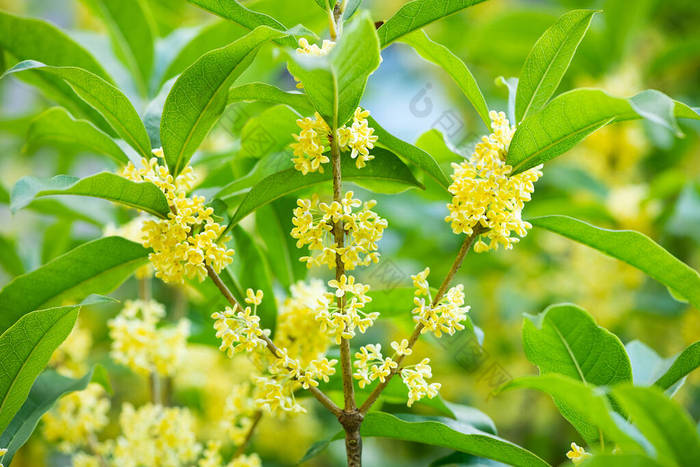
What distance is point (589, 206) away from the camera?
61.6 inches

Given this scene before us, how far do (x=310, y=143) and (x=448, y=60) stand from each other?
22 cm

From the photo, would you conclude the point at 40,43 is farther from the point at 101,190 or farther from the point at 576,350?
the point at 576,350

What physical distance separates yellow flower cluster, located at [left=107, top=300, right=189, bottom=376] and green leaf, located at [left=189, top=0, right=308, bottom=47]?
1.74ft

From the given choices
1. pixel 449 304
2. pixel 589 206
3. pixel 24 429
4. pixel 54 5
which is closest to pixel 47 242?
pixel 24 429

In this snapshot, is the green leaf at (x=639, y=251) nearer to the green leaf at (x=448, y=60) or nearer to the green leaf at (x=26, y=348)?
the green leaf at (x=448, y=60)

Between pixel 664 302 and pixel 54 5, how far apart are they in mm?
3024

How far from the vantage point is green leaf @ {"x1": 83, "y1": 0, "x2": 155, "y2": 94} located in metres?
1.25

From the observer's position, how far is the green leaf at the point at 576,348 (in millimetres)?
692

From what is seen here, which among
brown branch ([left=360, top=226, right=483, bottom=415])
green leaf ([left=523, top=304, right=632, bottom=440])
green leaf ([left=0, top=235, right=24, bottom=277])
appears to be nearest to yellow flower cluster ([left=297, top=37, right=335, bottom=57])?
brown branch ([left=360, top=226, right=483, bottom=415])

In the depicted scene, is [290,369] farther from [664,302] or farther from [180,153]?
[664,302]

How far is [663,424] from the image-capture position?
20.8 inches

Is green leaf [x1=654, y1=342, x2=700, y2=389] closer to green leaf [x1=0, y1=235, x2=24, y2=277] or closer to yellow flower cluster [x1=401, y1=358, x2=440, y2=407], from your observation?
yellow flower cluster [x1=401, y1=358, x2=440, y2=407]

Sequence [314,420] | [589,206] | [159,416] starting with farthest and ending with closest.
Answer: [314,420] → [589,206] → [159,416]

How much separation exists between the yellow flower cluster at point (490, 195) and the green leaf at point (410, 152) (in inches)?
1.5
